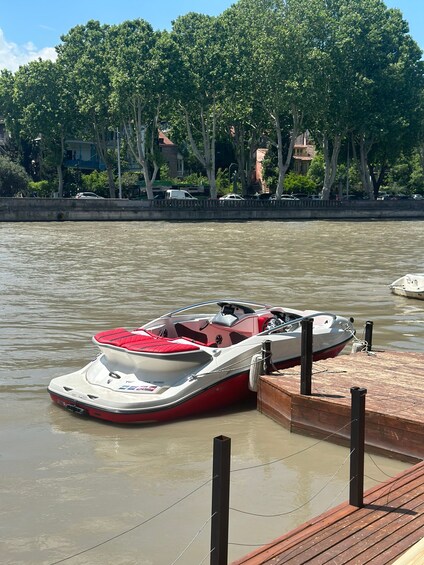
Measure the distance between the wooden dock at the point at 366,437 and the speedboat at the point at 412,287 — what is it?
9.99 meters

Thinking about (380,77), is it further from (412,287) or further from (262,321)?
(262,321)

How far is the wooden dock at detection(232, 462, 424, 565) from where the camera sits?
5.12 meters

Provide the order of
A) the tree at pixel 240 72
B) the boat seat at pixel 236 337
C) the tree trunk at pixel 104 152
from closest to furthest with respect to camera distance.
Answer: the boat seat at pixel 236 337, the tree at pixel 240 72, the tree trunk at pixel 104 152

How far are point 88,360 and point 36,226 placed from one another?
142ft

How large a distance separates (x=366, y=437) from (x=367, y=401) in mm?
520

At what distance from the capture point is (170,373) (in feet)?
33.5

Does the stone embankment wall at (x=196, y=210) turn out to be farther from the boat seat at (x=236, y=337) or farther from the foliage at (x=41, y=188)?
the boat seat at (x=236, y=337)

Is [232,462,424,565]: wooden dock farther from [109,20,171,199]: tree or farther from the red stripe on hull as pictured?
[109,20,171,199]: tree

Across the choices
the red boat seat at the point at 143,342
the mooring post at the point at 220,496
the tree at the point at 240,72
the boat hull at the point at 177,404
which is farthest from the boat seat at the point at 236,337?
the tree at the point at 240,72

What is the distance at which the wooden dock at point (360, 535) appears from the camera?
16.8 ft

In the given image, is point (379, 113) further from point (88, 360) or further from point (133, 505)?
point (133, 505)

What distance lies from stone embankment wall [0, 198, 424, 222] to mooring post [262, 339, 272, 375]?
52151 mm

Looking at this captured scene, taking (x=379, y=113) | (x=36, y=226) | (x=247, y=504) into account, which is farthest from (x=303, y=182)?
(x=247, y=504)

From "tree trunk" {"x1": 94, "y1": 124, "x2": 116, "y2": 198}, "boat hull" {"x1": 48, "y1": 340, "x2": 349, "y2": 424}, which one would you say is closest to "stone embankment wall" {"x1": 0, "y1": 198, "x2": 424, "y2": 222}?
"tree trunk" {"x1": 94, "y1": 124, "x2": 116, "y2": 198}
